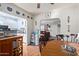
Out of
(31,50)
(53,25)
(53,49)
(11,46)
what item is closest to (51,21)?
(53,25)

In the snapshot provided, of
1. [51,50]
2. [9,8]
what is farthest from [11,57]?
[9,8]

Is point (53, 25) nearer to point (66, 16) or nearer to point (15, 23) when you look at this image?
point (66, 16)

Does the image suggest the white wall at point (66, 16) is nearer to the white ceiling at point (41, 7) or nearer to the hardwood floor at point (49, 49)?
the white ceiling at point (41, 7)

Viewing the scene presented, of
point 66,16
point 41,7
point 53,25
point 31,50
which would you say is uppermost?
point 41,7

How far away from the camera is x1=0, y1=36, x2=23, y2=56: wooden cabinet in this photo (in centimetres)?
178

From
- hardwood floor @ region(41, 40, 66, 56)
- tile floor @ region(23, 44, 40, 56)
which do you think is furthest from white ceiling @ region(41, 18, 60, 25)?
tile floor @ region(23, 44, 40, 56)

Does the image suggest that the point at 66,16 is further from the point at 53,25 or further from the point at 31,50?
the point at 31,50

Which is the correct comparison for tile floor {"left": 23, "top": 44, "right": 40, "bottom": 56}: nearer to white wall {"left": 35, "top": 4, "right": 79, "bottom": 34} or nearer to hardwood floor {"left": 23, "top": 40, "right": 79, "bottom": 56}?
hardwood floor {"left": 23, "top": 40, "right": 79, "bottom": 56}

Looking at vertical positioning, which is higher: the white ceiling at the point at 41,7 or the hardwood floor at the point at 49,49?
the white ceiling at the point at 41,7

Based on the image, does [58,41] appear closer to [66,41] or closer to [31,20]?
[66,41]

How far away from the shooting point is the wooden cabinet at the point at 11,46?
1782mm

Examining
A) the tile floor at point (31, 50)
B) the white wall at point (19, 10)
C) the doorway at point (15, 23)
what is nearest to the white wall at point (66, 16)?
the white wall at point (19, 10)

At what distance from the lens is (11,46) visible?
185 cm

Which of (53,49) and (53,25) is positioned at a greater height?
(53,25)
